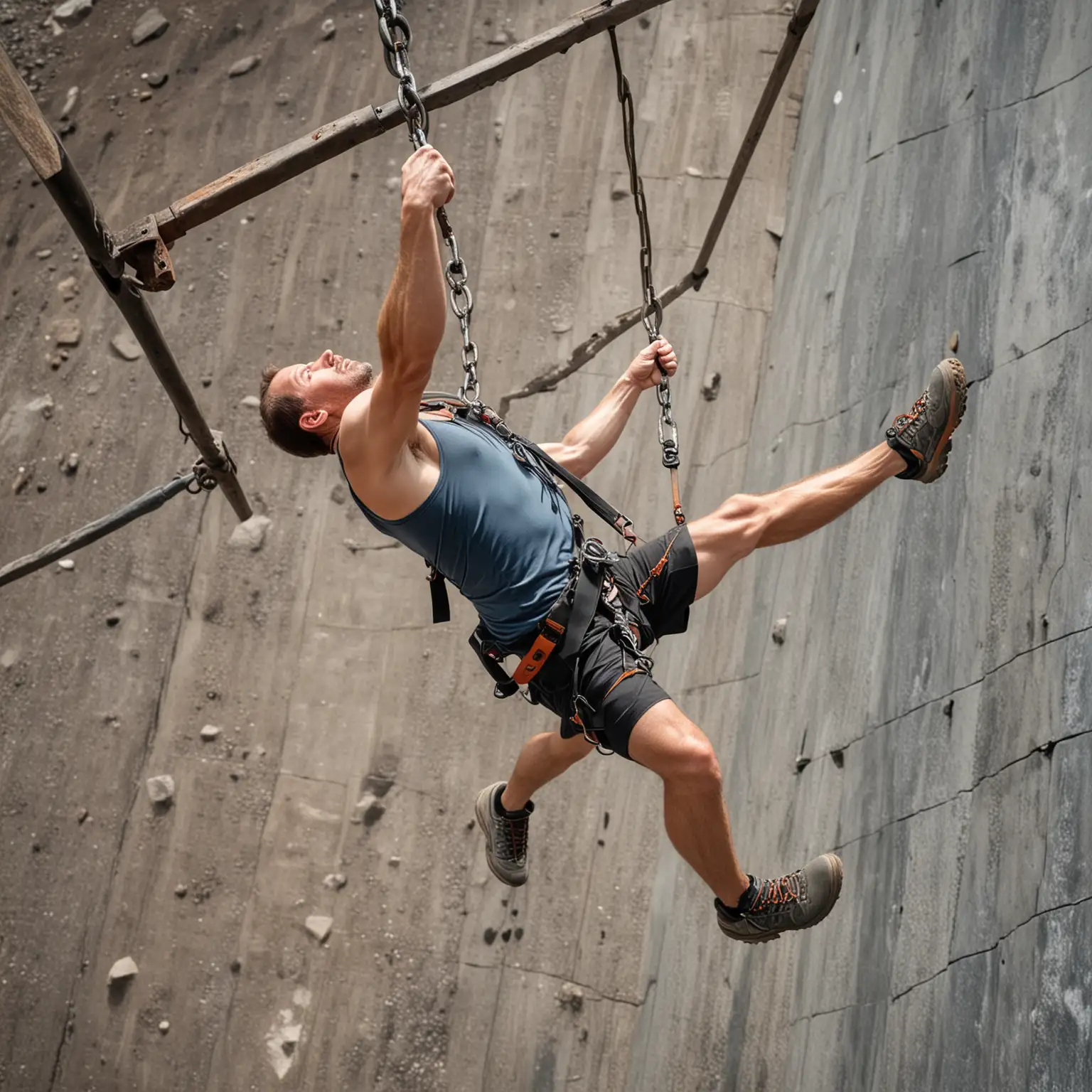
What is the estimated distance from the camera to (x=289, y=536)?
5.70 m

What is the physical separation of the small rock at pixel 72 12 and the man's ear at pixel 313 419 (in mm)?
5078

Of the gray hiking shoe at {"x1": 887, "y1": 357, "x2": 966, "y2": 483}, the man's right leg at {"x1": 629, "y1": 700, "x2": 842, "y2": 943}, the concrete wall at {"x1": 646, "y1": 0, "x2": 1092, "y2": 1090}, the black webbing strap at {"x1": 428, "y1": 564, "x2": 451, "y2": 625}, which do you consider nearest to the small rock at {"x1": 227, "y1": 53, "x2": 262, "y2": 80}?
the concrete wall at {"x1": 646, "y1": 0, "x2": 1092, "y2": 1090}

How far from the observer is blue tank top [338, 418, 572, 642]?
2.92 m

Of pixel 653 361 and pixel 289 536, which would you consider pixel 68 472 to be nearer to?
pixel 289 536

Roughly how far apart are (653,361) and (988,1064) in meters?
1.94

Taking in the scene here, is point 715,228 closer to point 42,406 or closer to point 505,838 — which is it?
point 505,838

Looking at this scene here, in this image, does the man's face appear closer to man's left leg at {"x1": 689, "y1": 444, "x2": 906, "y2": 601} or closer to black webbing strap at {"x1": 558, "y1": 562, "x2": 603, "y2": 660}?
black webbing strap at {"x1": 558, "y1": 562, "x2": 603, "y2": 660}

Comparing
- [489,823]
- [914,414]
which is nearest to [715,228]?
[914,414]

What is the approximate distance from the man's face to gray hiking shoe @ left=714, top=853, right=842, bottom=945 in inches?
55.4

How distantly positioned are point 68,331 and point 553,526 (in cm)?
394

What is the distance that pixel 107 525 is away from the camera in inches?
171

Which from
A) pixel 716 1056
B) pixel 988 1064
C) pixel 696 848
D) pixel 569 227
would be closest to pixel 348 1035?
pixel 716 1056

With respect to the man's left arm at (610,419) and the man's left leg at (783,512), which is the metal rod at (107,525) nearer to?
the man's left arm at (610,419)

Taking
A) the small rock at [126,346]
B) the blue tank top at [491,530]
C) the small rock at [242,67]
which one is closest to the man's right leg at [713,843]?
the blue tank top at [491,530]
